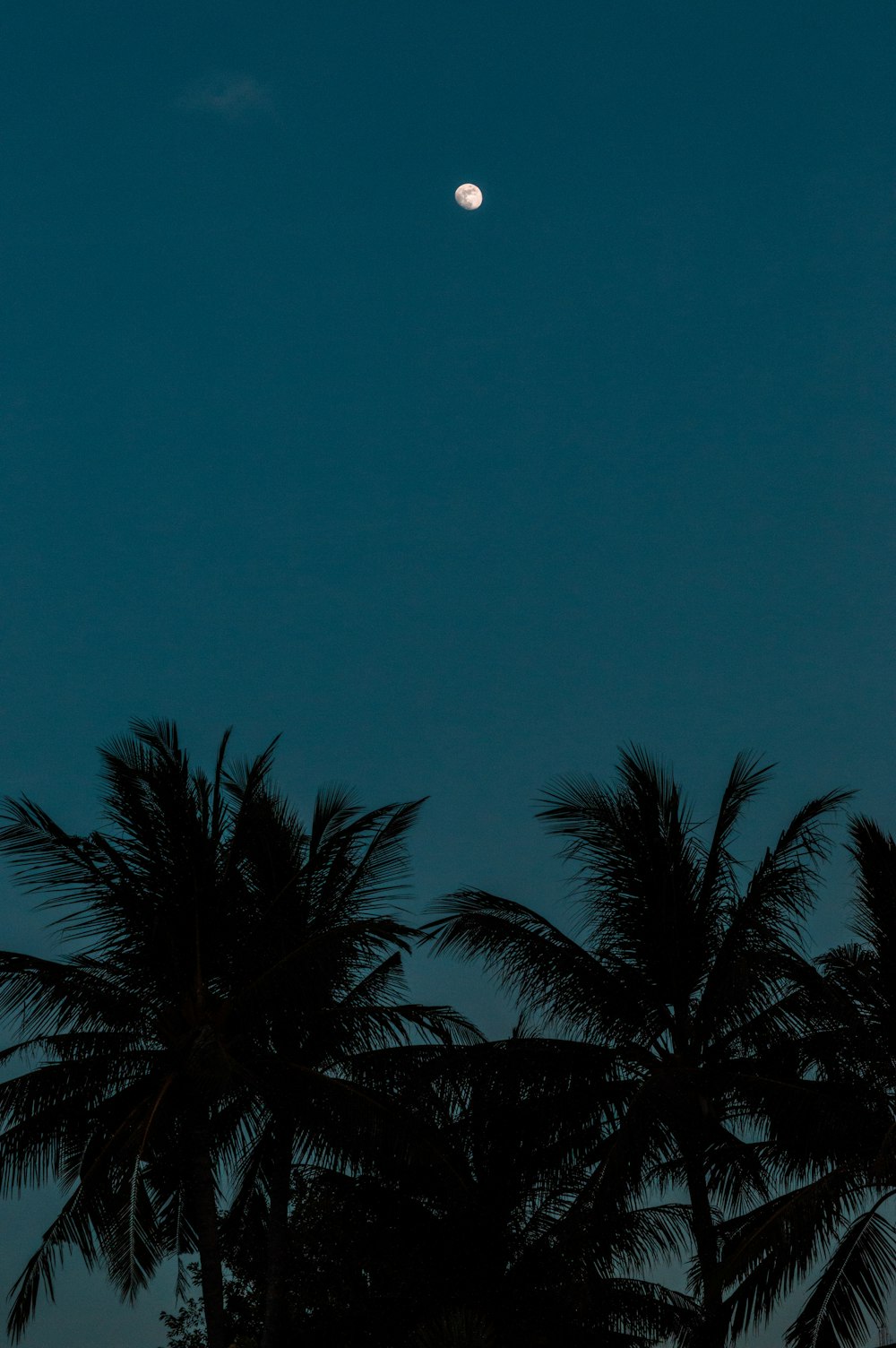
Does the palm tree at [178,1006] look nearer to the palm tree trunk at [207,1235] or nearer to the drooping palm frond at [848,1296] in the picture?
the palm tree trunk at [207,1235]

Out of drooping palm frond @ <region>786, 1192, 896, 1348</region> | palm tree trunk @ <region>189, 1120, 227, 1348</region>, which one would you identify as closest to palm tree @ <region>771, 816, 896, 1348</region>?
drooping palm frond @ <region>786, 1192, 896, 1348</region>

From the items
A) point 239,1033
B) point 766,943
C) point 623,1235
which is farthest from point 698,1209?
point 239,1033

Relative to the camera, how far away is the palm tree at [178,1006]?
51.1 feet

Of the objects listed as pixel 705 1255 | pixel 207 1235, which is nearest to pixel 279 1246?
pixel 207 1235

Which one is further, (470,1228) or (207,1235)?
(470,1228)

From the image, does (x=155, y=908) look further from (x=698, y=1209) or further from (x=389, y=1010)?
(x=698, y=1209)

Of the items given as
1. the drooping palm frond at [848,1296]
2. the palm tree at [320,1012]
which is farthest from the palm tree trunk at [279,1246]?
the drooping palm frond at [848,1296]

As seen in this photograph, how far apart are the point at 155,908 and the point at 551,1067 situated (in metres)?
4.97

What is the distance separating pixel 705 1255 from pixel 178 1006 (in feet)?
21.2

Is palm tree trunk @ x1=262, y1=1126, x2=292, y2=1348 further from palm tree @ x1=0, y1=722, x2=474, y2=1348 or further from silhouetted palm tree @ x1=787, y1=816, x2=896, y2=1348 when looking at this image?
silhouetted palm tree @ x1=787, y1=816, x2=896, y2=1348

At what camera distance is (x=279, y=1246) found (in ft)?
58.4

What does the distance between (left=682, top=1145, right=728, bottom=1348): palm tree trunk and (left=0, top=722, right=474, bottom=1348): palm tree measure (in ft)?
10.8

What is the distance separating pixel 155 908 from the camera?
17.0m

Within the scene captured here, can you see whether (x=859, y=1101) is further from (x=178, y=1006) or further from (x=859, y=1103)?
(x=178, y=1006)
